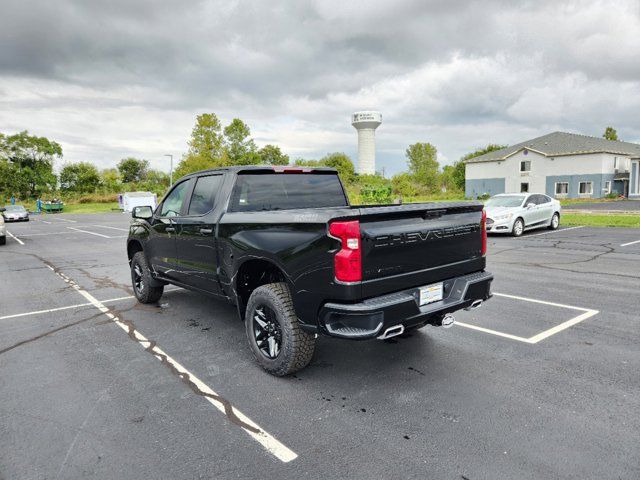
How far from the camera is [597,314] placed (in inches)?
224

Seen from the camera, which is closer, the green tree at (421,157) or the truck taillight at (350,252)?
the truck taillight at (350,252)

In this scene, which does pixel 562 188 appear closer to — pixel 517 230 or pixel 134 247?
pixel 517 230

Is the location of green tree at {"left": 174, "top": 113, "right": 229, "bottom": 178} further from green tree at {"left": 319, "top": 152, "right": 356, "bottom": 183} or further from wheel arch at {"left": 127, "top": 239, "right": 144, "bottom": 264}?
wheel arch at {"left": 127, "top": 239, "right": 144, "bottom": 264}

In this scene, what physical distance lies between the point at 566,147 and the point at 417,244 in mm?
51182

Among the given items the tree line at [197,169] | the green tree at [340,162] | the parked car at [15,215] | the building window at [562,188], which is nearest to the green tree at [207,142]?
the tree line at [197,169]

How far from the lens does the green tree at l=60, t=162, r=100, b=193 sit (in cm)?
6347

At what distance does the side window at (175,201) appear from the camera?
17.9 ft

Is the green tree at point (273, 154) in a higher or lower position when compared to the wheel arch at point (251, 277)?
higher

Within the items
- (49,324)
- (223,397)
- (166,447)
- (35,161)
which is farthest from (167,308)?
(35,161)

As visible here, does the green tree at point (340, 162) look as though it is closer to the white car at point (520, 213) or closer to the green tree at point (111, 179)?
the green tree at point (111, 179)

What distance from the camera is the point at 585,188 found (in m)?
45.0

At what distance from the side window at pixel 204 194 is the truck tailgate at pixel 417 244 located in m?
2.02

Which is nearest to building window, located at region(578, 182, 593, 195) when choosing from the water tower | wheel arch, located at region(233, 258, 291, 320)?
wheel arch, located at region(233, 258, 291, 320)

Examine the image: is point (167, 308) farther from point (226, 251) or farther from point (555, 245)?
point (555, 245)
